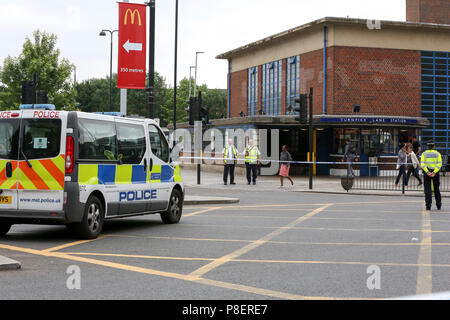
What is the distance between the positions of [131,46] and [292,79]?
1003 inches

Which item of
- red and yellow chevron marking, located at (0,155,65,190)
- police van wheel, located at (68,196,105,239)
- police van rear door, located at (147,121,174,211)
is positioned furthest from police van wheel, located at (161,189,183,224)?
red and yellow chevron marking, located at (0,155,65,190)

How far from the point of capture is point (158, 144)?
1238cm

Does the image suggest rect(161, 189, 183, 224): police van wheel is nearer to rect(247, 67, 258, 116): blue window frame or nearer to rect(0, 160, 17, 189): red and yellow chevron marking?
rect(0, 160, 17, 189): red and yellow chevron marking

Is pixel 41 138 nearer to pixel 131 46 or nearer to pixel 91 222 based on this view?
pixel 91 222

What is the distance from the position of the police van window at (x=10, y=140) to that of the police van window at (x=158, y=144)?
270 centimetres

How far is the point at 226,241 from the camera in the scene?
33.0ft

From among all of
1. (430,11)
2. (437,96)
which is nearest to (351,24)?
(437,96)

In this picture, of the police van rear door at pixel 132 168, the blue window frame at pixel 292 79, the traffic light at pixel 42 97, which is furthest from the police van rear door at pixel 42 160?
Result: the blue window frame at pixel 292 79

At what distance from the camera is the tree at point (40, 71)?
4516 centimetres

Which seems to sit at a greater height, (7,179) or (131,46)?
(131,46)

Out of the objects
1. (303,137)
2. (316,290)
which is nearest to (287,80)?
(303,137)

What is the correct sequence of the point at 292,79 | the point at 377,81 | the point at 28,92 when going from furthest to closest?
the point at 292,79, the point at 377,81, the point at 28,92

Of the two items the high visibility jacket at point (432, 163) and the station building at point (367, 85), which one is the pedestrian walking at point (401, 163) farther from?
the high visibility jacket at point (432, 163)

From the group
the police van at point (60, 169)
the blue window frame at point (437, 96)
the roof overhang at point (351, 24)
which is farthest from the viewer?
the blue window frame at point (437, 96)
